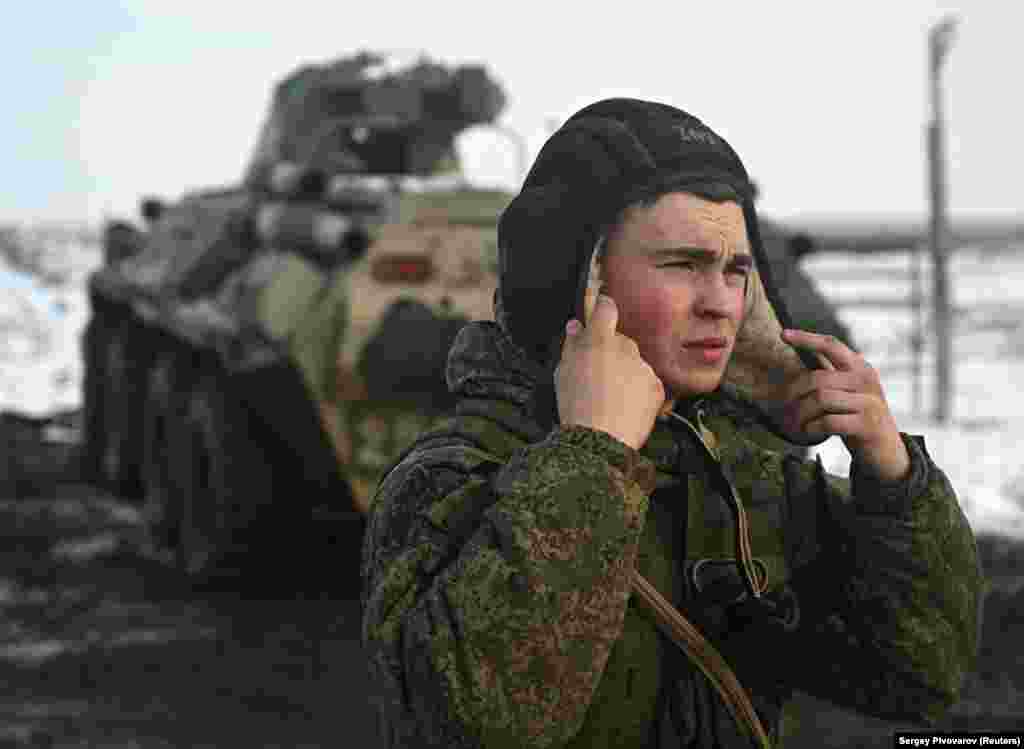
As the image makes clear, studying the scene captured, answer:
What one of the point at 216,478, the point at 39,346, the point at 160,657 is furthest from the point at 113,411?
the point at 39,346

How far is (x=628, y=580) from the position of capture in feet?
6.06

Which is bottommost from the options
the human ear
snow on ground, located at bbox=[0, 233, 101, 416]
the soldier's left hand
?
snow on ground, located at bbox=[0, 233, 101, 416]

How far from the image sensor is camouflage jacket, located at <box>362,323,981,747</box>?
1.80m

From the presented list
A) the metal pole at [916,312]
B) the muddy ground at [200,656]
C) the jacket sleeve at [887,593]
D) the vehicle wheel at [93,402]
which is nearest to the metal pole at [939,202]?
the metal pole at [916,312]

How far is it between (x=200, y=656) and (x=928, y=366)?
45.9 ft

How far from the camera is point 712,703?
201 centimetres

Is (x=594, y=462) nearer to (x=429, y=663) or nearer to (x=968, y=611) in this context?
(x=429, y=663)

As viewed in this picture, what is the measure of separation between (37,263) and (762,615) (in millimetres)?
51569

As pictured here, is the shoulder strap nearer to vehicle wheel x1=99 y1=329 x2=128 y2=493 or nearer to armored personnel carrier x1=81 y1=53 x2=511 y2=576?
armored personnel carrier x1=81 y1=53 x2=511 y2=576

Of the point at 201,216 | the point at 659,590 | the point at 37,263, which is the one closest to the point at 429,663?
the point at 659,590

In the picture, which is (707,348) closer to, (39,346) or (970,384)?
(970,384)

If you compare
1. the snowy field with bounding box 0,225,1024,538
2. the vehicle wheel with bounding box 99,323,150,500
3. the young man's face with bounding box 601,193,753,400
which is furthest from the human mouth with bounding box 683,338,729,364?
the vehicle wheel with bounding box 99,323,150,500

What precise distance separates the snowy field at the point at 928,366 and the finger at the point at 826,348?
Answer: 5.16 meters

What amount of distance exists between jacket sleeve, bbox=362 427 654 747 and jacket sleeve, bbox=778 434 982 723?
322 millimetres
